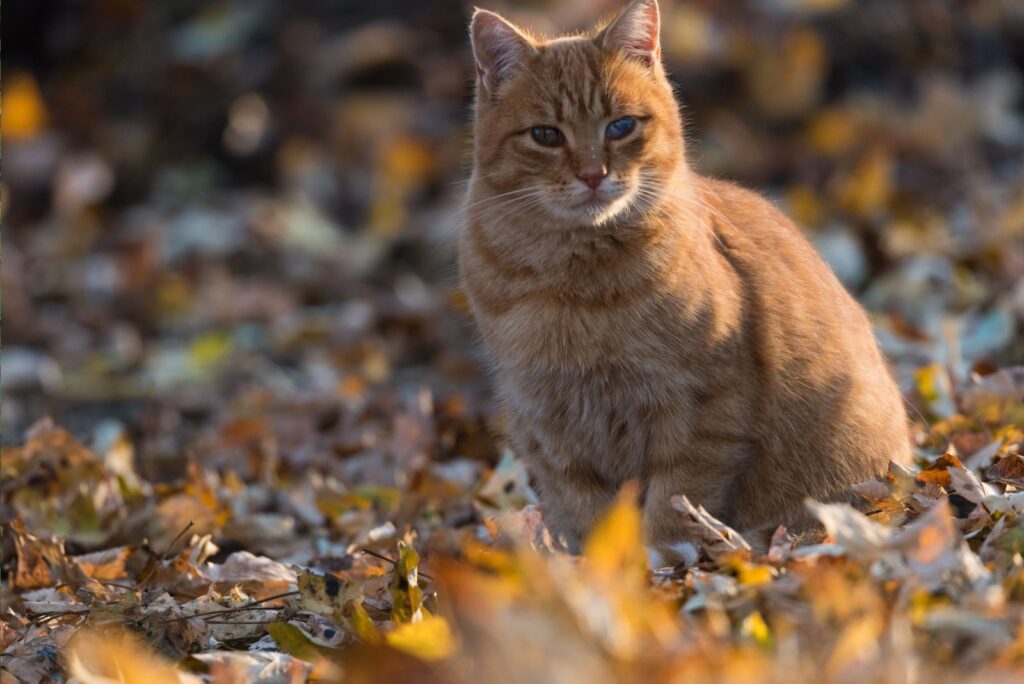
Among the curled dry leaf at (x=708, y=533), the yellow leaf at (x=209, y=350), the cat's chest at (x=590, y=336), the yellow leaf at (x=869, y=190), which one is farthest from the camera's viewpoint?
the yellow leaf at (x=869, y=190)

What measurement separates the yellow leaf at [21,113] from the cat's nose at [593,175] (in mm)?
5072

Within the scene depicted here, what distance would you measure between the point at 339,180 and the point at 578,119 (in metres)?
4.58

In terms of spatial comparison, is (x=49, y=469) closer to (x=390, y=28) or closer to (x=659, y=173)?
(x=659, y=173)

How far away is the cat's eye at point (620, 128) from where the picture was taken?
10.6ft

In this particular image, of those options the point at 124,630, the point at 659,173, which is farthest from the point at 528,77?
the point at 124,630

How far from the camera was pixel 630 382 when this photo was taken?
311 cm

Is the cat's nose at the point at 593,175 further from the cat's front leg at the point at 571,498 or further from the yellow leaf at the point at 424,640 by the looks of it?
the yellow leaf at the point at 424,640

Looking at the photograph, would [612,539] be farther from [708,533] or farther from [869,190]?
[869,190]

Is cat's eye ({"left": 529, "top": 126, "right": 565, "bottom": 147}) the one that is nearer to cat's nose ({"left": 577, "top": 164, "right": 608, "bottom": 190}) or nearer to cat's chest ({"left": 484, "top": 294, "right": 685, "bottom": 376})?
cat's nose ({"left": 577, "top": 164, "right": 608, "bottom": 190})

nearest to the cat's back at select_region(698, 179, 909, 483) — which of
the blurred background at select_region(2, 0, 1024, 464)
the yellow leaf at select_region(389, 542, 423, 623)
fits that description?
the yellow leaf at select_region(389, 542, 423, 623)

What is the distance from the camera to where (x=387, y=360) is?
5.93 meters

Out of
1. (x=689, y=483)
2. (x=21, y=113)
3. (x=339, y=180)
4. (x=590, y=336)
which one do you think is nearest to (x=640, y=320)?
(x=590, y=336)

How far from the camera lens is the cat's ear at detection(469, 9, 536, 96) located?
11.0 ft

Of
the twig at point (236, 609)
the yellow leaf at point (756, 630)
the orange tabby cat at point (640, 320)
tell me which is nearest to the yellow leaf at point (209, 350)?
the orange tabby cat at point (640, 320)
